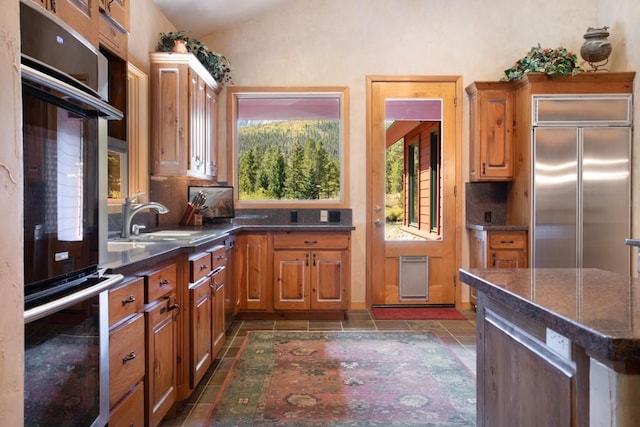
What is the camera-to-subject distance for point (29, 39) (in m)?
0.99

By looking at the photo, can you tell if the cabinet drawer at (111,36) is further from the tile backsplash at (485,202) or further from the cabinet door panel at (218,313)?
the tile backsplash at (485,202)

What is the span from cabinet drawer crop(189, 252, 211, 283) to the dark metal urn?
4.05 m

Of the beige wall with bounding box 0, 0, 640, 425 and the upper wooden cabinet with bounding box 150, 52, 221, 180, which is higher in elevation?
the beige wall with bounding box 0, 0, 640, 425

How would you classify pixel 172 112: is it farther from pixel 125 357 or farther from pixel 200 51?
pixel 125 357

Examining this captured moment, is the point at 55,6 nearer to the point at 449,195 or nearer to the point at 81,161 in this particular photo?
the point at 81,161

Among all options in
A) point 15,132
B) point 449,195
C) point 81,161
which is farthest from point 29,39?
point 449,195

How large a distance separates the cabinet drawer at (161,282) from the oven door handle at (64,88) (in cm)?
73

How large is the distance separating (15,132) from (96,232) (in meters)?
0.83

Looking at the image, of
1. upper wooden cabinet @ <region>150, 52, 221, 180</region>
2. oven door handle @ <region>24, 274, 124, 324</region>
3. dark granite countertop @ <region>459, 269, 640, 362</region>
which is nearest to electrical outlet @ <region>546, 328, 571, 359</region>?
dark granite countertop @ <region>459, 269, 640, 362</region>

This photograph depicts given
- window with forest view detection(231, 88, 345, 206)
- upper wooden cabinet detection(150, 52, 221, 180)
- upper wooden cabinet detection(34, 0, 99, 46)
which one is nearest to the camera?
upper wooden cabinet detection(34, 0, 99, 46)

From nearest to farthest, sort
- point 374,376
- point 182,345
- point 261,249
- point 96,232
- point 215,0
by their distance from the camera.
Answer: point 96,232, point 182,345, point 374,376, point 215,0, point 261,249

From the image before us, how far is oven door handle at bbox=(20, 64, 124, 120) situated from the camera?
0.92 metres

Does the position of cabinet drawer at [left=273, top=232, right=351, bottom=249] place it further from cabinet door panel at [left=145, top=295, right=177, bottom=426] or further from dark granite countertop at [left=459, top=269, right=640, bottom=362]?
dark granite countertop at [left=459, top=269, right=640, bottom=362]

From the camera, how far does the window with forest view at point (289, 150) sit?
4.42m
